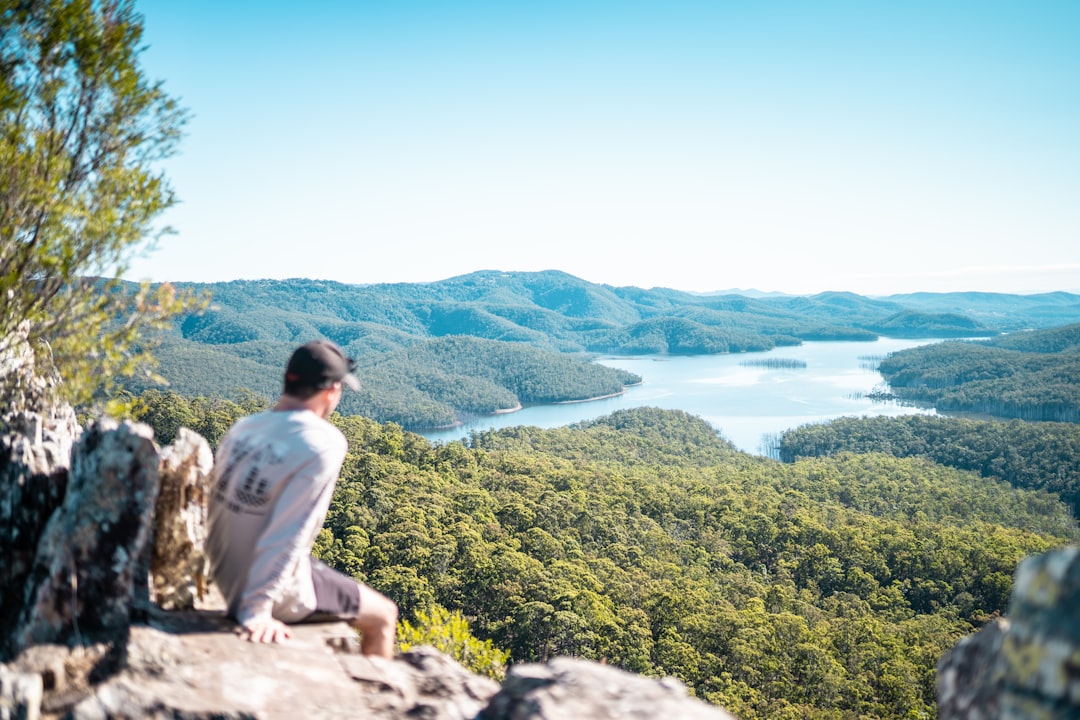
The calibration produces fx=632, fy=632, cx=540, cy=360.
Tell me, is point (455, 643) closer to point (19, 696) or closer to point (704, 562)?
point (19, 696)

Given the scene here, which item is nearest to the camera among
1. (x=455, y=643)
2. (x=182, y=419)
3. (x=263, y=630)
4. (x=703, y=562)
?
(x=263, y=630)

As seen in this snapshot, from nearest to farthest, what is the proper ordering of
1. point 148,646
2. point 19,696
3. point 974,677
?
point 974,677, point 19,696, point 148,646

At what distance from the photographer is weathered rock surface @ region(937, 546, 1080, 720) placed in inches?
71.7

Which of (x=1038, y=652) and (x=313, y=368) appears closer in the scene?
(x=1038, y=652)

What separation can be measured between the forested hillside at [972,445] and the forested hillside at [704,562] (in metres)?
10.1

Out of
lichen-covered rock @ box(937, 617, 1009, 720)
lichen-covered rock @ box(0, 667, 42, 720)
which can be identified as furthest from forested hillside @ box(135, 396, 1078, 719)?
lichen-covered rock @ box(937, 617, 1009, 720)

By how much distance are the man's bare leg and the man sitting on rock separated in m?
0.13

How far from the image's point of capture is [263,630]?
3441 mm

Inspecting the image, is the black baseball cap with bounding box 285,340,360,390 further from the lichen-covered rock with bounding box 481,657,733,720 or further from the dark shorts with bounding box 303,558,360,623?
the lichen-covered rock with bounding box 481,657,733,720

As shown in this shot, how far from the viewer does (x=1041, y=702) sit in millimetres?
1880

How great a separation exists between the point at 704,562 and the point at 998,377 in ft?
→ 452

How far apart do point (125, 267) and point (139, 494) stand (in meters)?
4.18

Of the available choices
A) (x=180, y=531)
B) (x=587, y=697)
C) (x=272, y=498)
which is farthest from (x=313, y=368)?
(x=587, y=697)

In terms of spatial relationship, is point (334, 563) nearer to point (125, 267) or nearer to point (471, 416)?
point (125, 267)
